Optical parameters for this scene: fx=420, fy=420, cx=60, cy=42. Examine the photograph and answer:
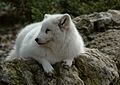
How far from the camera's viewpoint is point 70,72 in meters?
6.52

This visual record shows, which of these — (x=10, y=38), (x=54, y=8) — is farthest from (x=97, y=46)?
(x=10, y=38)

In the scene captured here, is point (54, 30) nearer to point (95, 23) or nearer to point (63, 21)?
point (63, 21)

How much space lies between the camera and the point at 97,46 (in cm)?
790

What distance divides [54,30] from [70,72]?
75 cm

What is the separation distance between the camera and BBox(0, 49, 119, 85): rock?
6.14 metres

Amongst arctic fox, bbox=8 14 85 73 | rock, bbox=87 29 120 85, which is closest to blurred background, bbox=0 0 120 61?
rock, bbox=87 29 120 85

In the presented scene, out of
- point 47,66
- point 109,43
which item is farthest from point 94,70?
point 109,43

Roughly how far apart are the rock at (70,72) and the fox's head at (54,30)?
45 cm

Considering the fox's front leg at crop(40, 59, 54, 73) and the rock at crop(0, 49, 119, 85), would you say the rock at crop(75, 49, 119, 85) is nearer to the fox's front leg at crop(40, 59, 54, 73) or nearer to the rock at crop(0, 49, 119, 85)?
the rock at crop(0, 49, 119, 85)

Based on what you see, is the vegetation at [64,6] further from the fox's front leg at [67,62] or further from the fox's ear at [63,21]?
the fox's ear at [63,21]

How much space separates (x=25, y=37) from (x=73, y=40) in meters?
1.09

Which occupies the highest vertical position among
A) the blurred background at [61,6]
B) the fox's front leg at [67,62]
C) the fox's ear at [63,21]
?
the fox's ear at [63,21]

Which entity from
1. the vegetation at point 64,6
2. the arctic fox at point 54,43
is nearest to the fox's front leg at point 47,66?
the arctic fox at point 54,43

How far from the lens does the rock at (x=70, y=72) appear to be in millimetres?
6141
